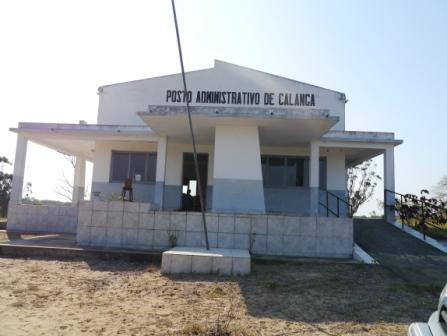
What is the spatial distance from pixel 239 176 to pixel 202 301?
5.77 m

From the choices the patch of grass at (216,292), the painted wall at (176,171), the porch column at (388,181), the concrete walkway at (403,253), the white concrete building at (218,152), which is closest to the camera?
the patch of grass at (216,292)

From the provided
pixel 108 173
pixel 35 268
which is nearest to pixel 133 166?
pixel 108 173

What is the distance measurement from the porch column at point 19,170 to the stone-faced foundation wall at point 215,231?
4.93 meters

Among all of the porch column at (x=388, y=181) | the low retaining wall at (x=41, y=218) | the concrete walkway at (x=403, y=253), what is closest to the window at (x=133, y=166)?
the low retaining wall at (x=41, y=218)

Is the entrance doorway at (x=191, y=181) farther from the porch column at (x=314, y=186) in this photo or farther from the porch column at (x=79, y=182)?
the porch column at (x=79, y=182)

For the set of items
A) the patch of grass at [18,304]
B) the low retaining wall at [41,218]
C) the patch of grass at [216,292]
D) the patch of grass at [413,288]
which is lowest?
the patch of grass at [18,304]

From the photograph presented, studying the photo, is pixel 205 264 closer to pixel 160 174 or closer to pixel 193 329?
pixel 193 329

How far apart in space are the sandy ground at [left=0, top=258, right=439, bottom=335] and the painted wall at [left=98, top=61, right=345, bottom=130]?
9.63 meters

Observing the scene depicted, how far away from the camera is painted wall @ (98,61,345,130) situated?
16641 mm

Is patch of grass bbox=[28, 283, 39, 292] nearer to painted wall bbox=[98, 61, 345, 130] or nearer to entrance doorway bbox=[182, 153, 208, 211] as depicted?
entrance doorway bbox=[182, 153, 208, 211]

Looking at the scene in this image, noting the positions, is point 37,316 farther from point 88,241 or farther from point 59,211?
point 59,211

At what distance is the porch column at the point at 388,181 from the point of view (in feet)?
44.0

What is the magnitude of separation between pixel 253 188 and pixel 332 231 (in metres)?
2.61

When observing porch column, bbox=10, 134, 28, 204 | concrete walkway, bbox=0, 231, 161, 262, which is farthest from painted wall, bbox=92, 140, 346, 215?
concrete walkway, bbox=0, 231, 161, 262
